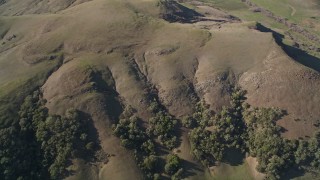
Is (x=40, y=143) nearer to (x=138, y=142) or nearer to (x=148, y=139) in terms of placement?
(x=138, y=142)

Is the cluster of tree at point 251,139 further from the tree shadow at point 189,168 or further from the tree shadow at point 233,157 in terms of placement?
the tree shadow at point 189,168

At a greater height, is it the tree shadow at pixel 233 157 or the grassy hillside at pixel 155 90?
the grassy hillside at pixel 155 90

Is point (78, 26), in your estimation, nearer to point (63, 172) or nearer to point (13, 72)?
point (13, 72)

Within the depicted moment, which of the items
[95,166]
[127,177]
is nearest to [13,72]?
[95,166]

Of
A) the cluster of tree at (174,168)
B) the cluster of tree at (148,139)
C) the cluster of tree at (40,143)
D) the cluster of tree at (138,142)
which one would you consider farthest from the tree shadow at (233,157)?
the cluster of tree at (40,143)

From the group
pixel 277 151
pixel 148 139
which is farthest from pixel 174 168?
pixel 277 151

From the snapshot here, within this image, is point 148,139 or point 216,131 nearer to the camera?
point 148,139
